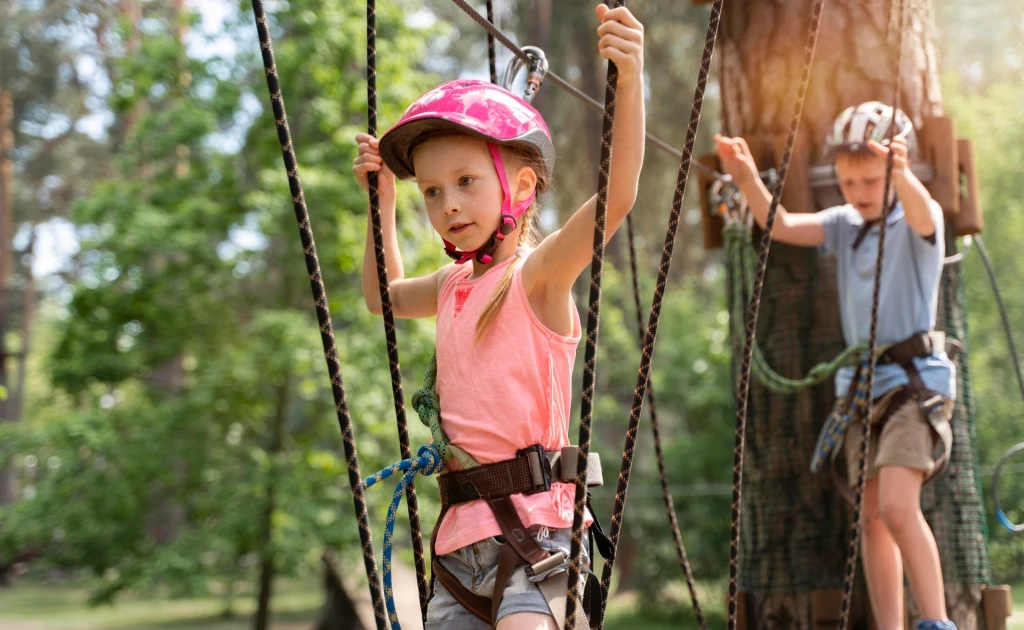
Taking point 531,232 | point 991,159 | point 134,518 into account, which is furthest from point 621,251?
point 531,232

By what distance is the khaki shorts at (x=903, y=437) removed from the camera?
3.22 metres

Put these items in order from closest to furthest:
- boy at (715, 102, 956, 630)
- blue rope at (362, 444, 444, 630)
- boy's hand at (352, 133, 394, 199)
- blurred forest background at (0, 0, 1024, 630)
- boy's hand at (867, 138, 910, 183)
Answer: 1. blue rope at (362, 444, 444, 630)
2. boy's hand at (352, 133, 394, 199)
3. boy's hand at (867, 138, 910, 183)
4. boy at (715, 102, 956, 630)
5. blurred forest background at (0, 0, 1024, 630)

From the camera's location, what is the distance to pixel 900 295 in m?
3.32

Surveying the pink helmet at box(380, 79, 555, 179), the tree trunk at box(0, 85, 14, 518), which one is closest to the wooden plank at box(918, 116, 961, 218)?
the pink helmet at box(380, 79, 555, 179)

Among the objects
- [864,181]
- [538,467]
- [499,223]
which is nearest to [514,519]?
[538,467]

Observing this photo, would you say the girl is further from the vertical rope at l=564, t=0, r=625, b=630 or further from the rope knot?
the vertical rope at l=564, t=0, r=625, b=630

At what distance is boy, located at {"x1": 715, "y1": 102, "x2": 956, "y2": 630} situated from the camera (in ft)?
10.3

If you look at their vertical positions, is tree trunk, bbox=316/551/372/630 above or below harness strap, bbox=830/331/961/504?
below

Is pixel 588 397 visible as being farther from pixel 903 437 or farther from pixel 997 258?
pixel 997 258

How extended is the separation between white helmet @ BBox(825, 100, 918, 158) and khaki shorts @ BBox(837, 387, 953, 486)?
773 millimetres

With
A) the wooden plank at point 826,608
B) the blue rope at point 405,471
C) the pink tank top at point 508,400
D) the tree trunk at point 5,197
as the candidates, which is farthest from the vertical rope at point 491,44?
the tree trunk at point 5,197

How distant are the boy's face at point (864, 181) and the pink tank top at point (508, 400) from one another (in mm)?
1621

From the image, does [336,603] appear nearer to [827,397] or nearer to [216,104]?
[216,104]

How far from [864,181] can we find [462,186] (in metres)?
1.76
